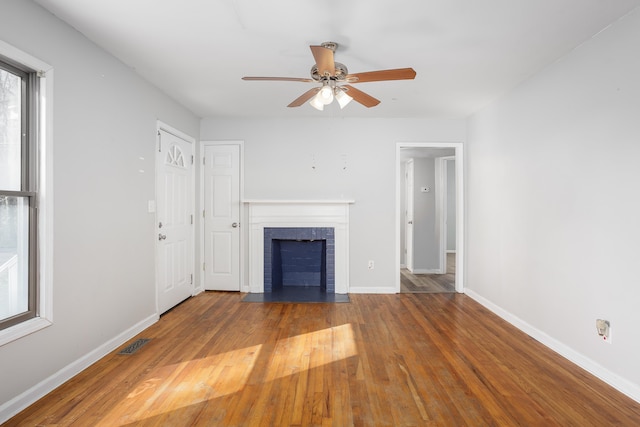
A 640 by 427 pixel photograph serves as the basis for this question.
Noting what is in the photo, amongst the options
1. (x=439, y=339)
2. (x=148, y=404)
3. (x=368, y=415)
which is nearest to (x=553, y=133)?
(x=439, y=339)

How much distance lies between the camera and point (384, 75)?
2297 millimetres

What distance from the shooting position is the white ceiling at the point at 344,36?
6.77 ft

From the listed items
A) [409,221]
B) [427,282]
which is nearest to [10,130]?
[427,282]

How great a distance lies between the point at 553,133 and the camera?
2.81 metres

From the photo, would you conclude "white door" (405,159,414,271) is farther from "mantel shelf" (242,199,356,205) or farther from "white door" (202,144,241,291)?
"white door" (202,144,241,291)

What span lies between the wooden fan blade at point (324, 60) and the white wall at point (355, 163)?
222 cm

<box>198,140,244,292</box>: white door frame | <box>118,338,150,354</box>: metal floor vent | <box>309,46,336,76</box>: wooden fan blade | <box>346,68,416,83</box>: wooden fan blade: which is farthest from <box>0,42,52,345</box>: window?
<box>198,140,244,292</box>: white door frame

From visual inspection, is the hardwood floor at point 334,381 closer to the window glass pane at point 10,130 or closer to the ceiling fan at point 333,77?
the window glass pane at point 10,130

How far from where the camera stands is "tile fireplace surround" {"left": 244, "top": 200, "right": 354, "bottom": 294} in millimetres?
4500

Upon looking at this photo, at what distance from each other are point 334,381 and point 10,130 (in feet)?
8.21

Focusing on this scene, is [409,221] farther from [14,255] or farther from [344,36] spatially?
[14,255]

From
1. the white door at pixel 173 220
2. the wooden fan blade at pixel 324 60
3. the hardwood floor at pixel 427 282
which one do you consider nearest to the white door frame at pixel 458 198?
the hardwood floor at pixel 427 282

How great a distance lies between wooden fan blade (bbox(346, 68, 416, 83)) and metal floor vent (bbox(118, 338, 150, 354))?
107 inches

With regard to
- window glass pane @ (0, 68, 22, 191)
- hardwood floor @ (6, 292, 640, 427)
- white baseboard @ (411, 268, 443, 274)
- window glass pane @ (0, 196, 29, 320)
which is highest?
window glass pane @ (0, 68, 22, 191)
